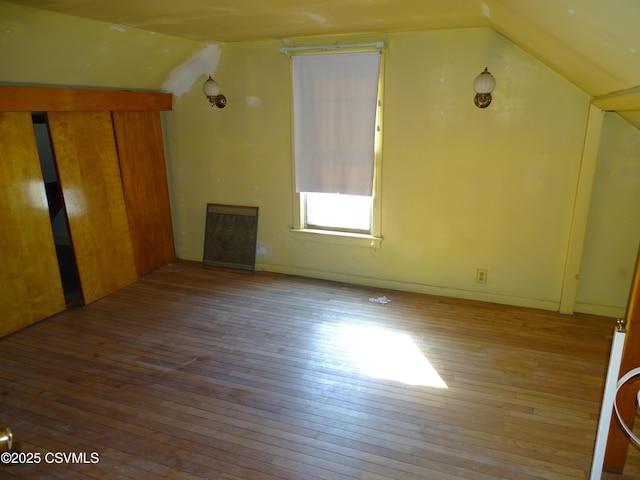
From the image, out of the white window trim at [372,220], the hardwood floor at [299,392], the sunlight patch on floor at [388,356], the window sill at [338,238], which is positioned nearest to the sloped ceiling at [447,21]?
the white window trim at [372,220]

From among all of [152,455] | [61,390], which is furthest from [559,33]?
[61,390]

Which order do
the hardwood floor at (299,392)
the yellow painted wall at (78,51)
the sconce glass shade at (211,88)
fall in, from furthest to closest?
the sconce glass shade at (211,88)
the yellow painted wall at (78,51)
the hardwood floor at (299,392)

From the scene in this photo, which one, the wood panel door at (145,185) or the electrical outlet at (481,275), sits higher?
the wood panel door at (145,185)

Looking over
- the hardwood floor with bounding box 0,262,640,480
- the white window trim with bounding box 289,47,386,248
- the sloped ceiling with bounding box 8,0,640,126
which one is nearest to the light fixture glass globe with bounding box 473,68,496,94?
the sloped ceiling with bounding box 8,0,640,126

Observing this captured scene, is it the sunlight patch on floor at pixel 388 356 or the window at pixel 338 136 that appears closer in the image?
the sunlight patch on floor at pixel 388 356

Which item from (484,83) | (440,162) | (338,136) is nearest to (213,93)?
(338,136)

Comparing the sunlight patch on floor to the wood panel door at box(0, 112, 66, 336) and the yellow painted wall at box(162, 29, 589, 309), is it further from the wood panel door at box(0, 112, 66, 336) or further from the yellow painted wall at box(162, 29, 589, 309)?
the wood panel door at box(0, 112, 66, 336)

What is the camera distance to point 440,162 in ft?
12.7

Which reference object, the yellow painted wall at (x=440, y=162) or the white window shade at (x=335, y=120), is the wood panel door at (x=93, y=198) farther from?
the white window shade at (x=335, y=120)

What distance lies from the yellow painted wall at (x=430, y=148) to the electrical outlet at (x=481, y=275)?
0.07m

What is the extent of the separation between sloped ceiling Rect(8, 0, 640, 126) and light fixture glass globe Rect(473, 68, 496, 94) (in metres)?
0.31

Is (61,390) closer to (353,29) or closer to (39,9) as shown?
(39,9)

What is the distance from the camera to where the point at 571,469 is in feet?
7.03

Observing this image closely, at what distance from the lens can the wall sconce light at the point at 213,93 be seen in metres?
4.27
